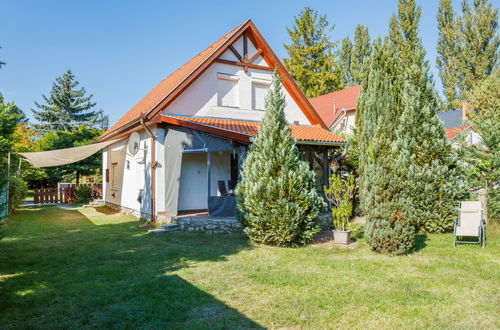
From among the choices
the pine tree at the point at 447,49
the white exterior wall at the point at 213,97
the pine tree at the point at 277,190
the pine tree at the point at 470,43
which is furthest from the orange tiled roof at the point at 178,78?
the pine tree at the point at 447,49

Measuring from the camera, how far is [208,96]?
13711 millimetres

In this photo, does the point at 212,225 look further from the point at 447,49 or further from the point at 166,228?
the point at 447,49

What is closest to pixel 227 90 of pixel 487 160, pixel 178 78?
pixel 178 78

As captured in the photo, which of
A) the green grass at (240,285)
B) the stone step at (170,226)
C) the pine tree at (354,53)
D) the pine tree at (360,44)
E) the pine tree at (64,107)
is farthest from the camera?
the pine tree at (64,107)

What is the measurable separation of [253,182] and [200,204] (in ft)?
16.3

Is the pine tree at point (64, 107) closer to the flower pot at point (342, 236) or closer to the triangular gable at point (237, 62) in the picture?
the triangular gable at point (237, 62)

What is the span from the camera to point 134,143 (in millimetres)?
14547

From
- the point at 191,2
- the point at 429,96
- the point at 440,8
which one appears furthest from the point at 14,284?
the point at 440,8

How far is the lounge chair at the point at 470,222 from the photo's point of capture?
8352 mm

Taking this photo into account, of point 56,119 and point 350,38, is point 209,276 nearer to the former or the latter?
point 350,38

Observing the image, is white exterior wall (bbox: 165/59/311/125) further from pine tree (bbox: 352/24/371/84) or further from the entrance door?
pine tree (bbox: 352/24/371/84)

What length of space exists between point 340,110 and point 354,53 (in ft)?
66.6

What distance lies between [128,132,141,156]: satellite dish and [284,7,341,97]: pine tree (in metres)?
19.8

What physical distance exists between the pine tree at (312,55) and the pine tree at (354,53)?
8907mm
